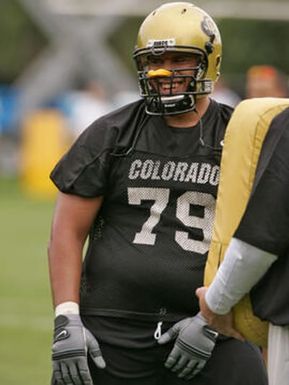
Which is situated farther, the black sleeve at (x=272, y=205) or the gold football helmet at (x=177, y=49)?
the gold football helmet at (x=177, y=49)

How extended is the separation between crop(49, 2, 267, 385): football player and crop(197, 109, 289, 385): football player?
0.73 meters

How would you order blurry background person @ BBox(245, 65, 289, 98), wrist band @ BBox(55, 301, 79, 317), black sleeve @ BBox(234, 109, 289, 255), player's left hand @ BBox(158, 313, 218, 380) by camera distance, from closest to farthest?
1. black sleeve @ BBox(234, 109, 289, 255)
2. player's left hand @ BBox(158, 313, 218, 380)
3. wrist band @ BBox(55, 301, 79, 317)
4. blurry background person @ BBox(245, 65, 289, 98)

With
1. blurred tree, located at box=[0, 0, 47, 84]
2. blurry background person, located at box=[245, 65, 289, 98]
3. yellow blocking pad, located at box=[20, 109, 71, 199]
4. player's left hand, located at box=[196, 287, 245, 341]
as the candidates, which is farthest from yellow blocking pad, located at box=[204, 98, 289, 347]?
blurred tree, located at box=[0, 0, 47, 84]

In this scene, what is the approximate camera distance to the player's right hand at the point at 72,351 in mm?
4547

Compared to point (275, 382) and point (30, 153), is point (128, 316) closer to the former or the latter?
point (275, 382)

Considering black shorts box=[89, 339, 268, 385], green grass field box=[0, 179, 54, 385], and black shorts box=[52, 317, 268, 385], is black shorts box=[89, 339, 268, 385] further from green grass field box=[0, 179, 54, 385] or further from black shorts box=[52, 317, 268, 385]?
green grass field box=[0, 179, 54, 385]

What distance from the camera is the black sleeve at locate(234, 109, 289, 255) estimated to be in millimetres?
3729

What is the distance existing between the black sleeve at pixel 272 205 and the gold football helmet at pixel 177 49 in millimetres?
946

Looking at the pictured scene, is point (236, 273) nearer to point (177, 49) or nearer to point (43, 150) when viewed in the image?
point (177, 49)

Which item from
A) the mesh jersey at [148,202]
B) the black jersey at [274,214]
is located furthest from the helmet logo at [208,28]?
the black jersey at [274,214]

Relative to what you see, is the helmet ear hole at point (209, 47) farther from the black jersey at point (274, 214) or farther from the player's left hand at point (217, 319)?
the player's left hand at point (217, 319)

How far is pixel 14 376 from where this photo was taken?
301 inches

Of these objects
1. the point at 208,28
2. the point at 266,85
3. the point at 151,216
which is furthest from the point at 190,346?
the point at 266,85

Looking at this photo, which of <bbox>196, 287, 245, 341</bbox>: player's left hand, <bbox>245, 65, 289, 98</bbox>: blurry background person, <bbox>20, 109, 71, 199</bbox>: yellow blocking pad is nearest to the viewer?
<bbox>196, 287, 245, 341</bbox>: player's left hand
